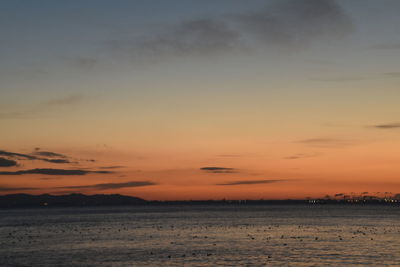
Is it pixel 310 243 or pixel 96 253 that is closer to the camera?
pixel 96 253

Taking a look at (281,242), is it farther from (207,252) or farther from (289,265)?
(289,265)

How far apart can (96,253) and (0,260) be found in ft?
43.1

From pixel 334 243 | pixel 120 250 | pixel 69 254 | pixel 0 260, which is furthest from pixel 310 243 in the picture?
pixel 0 260

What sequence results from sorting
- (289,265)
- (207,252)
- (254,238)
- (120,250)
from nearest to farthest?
(289,265) → (207,252) → (120,250) → (254,238)

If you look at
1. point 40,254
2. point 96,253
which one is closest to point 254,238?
point 96,253

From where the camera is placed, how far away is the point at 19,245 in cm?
8681

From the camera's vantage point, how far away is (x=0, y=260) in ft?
217

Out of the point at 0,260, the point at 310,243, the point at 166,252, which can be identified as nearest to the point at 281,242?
the point at 310,243

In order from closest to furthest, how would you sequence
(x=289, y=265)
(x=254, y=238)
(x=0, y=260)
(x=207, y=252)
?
1. (x=289, y=265)
2. (x=0, y=260)
3. (x=207, y=252)
4. (x=254, y=238)

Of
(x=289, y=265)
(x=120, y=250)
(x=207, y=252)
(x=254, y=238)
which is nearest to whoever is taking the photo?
(x=289, y=265)

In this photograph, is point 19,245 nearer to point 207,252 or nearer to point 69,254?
point 69,254

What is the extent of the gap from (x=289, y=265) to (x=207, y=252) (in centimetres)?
1638

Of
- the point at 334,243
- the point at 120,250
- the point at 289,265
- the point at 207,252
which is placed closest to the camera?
the point at 289,265

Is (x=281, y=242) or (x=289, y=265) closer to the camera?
(x=289, y=265)
